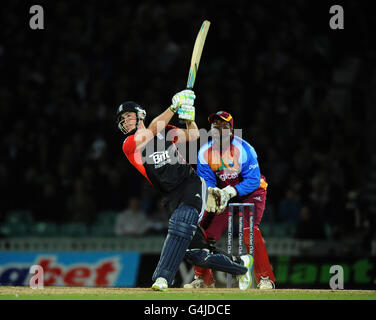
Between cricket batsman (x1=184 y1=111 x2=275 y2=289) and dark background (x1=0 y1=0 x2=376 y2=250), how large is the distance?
152 inches

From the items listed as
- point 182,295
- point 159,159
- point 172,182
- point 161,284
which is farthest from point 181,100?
point 182,295

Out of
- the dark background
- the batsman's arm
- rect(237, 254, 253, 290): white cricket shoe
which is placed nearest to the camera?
the batsman's arm

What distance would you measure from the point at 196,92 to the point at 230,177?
6.90 meters

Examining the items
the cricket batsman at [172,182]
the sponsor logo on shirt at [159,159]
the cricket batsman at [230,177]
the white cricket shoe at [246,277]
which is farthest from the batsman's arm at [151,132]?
the white cricket shoe at [246,277]

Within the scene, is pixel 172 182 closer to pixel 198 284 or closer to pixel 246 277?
pixel 246 277

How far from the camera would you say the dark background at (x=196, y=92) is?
45.9 ft

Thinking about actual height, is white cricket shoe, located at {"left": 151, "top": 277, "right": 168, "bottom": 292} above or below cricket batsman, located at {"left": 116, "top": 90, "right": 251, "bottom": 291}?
below

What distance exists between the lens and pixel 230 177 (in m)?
9.19

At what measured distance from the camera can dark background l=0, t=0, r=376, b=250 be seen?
45.9 feet

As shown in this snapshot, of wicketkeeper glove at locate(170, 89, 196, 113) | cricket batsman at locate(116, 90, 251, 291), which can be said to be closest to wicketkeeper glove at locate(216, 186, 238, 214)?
cricket batsman at locate(116, 90, 251, 291)

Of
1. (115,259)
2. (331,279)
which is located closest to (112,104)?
(115,259)

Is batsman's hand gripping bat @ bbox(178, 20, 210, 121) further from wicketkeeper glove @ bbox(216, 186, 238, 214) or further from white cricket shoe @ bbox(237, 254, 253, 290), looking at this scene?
white cricket shoe @ bbox(237, 254, 253, 290)

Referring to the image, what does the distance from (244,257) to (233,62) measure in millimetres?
8735

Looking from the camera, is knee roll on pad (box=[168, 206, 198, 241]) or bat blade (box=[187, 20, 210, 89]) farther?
bat blade (box=[187, 20, 210, 89])
